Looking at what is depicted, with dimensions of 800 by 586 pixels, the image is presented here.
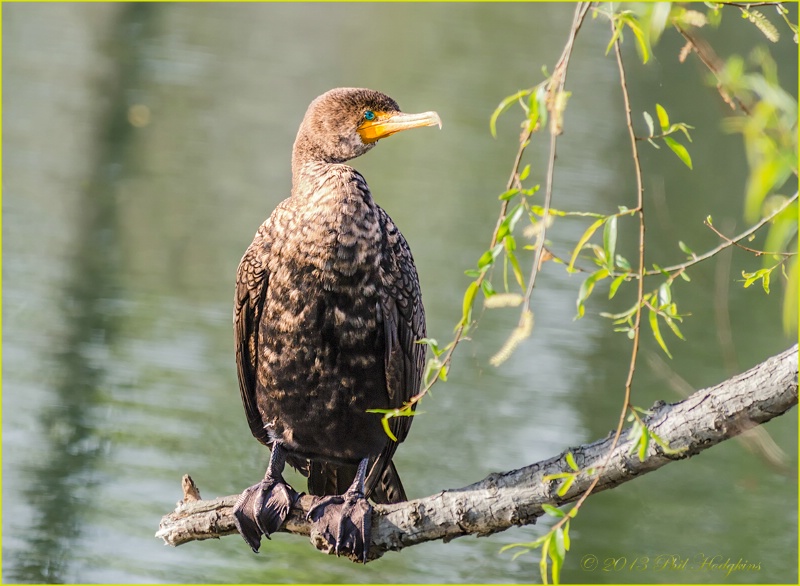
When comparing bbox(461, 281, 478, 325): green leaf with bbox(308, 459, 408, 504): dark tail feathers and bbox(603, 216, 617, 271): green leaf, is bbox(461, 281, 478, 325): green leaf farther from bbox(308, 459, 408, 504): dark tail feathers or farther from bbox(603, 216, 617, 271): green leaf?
bbox(308, 459, 408, 504): dark tail feathers

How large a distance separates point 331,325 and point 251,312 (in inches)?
12.5

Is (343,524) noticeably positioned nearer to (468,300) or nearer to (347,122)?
(347,122)

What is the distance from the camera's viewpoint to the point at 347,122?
4.00 m

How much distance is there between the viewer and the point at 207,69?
65.3 feet

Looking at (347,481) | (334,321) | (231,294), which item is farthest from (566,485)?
(231,294)

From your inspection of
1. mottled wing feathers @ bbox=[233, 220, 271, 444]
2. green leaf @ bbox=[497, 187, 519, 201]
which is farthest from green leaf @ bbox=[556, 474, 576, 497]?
mottled wing feathers @ bbox=[233, 220, 271, 444]

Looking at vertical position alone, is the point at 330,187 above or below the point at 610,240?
above

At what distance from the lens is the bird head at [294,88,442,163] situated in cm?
398

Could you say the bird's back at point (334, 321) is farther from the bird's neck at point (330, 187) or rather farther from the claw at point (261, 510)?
the claw at point (261, 510)

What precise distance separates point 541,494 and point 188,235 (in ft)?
32.6

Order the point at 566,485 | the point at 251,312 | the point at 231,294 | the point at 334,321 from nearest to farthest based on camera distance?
1. the point at 566,485
2. the point at 334,321
3. the point at 251,312
4. the point at 231,294

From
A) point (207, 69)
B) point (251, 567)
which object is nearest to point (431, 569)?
point (251, 567)

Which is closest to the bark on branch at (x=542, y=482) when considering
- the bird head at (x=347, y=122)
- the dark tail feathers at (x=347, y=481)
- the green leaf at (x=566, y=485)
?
the green leaf at (x=566, y=485)

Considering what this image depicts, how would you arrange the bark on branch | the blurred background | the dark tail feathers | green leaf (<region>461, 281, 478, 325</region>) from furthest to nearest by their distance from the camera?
1. the blurred background
2. the dark tail feathers
3. the bark on branch
4. green leaf (<region>461, 281, 478, 325</region>)
